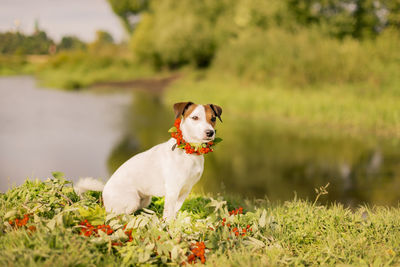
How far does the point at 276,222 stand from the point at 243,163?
4770mm

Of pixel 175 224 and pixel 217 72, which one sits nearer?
pixel 175 224

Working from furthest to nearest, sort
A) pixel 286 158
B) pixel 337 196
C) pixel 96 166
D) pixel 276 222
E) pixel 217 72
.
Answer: pixel 217 72
pixel 286 158
pixel 96 166
pixel 337 196
pixel 276 222

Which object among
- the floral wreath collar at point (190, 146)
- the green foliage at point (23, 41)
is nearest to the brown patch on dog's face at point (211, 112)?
the floral wreath collar at point (190, 146)

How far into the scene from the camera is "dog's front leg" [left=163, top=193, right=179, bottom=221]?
11.6ft

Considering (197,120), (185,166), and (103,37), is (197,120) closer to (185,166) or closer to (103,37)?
(185,166)

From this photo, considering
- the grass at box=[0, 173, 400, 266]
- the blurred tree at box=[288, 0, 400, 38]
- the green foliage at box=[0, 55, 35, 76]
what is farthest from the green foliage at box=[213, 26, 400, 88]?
the green foliage at box=[0, 55, 35, 76]

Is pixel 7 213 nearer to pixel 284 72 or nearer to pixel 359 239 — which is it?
pixel 359 239

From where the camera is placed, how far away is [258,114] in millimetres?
14242

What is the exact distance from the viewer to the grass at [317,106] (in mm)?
11367

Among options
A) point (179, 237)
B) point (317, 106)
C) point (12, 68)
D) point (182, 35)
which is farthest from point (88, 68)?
point (179, 237)

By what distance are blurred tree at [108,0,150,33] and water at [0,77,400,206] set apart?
3276cm

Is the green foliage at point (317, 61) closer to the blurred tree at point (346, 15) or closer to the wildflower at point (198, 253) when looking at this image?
the blurred tree at point (346, 15)

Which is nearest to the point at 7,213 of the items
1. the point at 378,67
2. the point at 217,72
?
the point at 378,67

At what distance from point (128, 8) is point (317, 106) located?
38569mm
